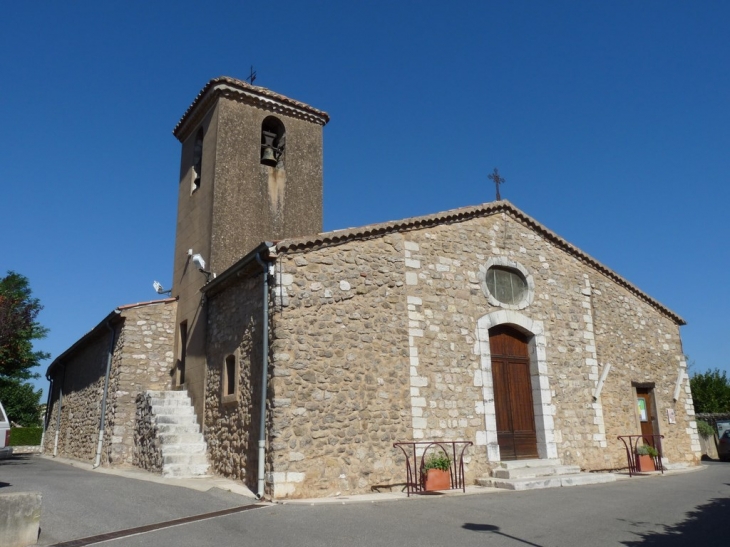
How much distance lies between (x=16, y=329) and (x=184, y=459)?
558 cm

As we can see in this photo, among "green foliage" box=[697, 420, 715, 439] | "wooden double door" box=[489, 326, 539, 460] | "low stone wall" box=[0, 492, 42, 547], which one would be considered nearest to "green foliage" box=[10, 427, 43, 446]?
"wooden double door" box=[489, 326, 539, 460]

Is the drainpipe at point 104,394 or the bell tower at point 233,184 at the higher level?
the bell tower at point 233,184

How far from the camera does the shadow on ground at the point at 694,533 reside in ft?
20.1

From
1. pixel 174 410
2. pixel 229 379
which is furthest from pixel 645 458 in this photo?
pixel 174 410

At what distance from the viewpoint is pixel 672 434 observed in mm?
14875

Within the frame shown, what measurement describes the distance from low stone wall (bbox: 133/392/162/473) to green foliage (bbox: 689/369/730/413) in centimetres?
2733

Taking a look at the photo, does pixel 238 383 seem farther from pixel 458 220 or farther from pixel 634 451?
pixel 634 451

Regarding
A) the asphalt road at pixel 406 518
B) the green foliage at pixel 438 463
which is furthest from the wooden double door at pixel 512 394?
the green foliage at pixel 438 463

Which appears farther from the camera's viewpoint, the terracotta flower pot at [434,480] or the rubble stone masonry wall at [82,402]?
the rubble stone masonry wall at [82,402]

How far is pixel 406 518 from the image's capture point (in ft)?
24.2

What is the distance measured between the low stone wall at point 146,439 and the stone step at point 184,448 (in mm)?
139

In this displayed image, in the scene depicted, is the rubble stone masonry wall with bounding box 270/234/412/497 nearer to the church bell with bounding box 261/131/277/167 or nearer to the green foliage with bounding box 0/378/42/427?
the church bell with bounding box 261/131/277/167

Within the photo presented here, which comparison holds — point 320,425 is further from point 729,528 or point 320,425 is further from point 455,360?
point 729,528

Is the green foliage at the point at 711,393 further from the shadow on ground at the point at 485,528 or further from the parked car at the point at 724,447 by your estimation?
the shadow on ground at the point at 485,528
